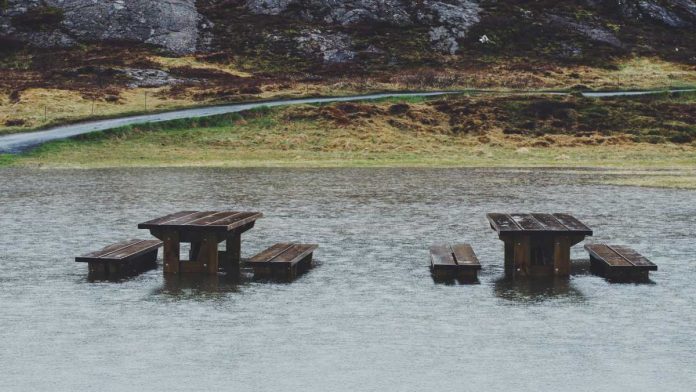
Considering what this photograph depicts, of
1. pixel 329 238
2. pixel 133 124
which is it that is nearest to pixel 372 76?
pixel 133 124

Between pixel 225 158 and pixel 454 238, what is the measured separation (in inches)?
1101

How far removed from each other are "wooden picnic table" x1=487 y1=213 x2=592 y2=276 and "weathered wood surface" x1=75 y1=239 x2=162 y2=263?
5546 millimetres

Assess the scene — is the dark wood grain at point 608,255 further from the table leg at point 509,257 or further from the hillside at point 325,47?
the hillside at point 325,47

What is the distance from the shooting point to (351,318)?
11492 millimetres

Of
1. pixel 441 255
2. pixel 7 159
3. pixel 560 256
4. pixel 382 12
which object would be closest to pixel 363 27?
pixel 382 12

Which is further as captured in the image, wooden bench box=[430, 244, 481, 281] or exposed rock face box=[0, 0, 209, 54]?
exposed rock face box=[0, 0, 209, 54]

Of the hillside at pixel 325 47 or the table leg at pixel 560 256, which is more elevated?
the hillside at pixel 325 47

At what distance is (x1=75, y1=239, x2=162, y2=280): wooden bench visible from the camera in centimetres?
1460

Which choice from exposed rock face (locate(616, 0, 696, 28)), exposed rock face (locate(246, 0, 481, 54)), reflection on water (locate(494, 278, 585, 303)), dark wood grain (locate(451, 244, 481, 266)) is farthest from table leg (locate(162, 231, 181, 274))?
exposed rock face (locate(616, 0, 696, 28))

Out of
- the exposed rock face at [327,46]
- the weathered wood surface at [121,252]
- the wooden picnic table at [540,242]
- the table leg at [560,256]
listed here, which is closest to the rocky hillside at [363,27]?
the exposed rock face at [327,46]

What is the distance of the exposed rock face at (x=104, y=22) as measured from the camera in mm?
87438

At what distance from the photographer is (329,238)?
18.8 metres

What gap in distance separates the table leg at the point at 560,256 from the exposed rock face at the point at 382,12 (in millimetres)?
81268

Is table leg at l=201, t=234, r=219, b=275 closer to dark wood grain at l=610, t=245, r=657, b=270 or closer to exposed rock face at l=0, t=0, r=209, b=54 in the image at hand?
dark wood grain at l=610, t=245, r=657, b=270
